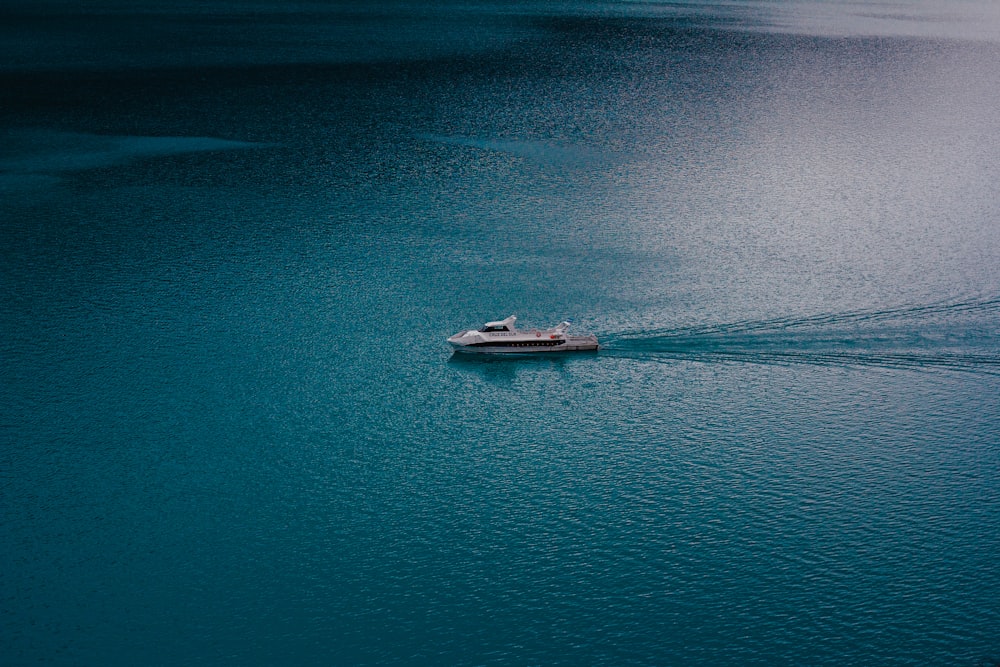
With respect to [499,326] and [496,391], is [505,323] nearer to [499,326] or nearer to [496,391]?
[499,326]

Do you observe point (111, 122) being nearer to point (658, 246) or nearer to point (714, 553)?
point (658, 246)

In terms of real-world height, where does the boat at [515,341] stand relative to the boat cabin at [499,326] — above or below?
below

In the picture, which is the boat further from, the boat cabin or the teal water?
the teal water

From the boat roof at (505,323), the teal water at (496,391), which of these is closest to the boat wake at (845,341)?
the teal water at (496,391)

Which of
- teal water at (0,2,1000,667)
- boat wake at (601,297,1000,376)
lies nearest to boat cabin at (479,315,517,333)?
teal water at (0,2,1000,667)

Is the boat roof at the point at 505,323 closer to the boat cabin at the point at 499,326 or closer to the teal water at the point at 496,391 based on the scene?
the boat cabin at the point at 499,326

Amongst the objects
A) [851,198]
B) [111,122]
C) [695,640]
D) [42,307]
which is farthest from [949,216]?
[111,122]

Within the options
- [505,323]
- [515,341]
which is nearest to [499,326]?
[505,323]
